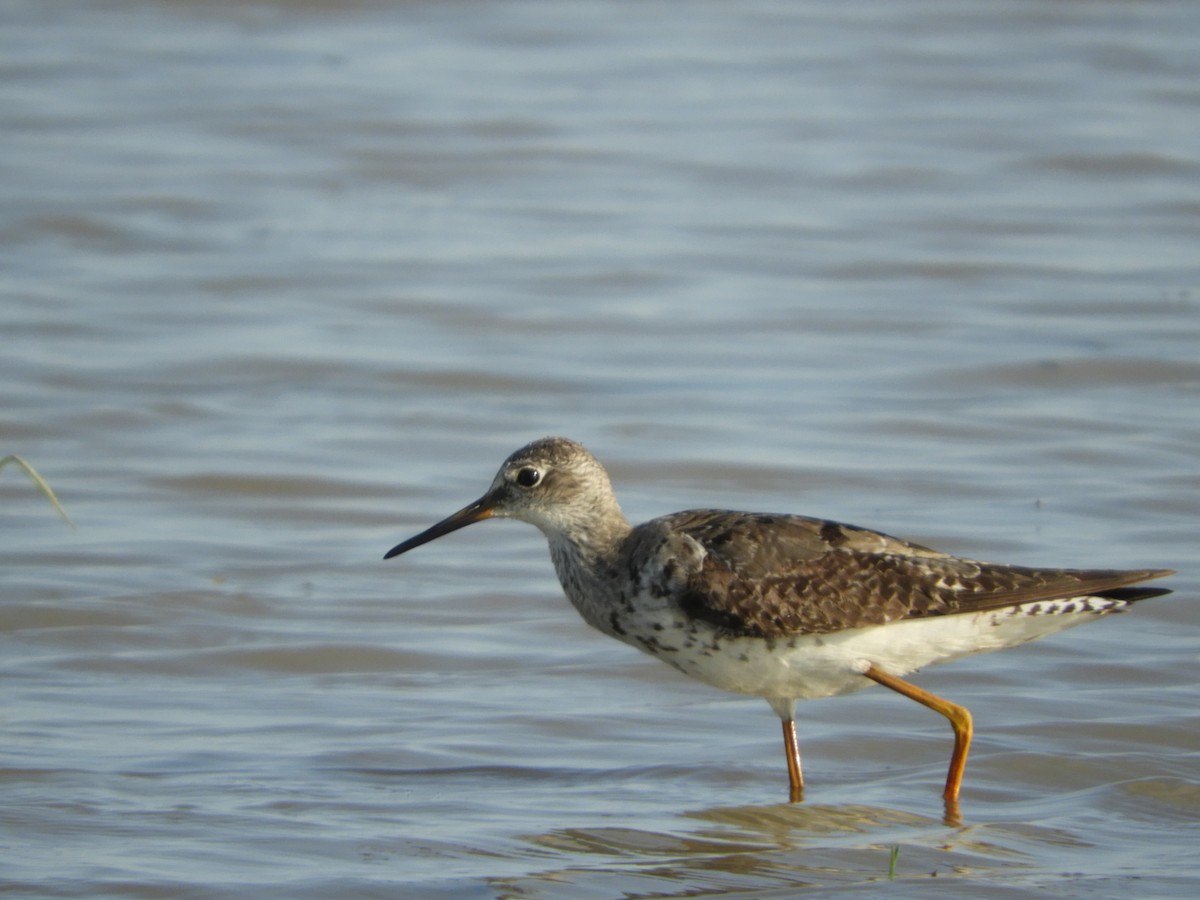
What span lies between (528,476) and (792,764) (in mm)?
1690

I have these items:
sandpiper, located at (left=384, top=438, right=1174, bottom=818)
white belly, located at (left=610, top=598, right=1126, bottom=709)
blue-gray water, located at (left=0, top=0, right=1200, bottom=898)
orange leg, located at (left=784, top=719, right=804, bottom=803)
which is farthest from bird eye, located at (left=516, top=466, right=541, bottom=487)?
orange leg, located at (left=784, top=719, right=804, bottom=803)

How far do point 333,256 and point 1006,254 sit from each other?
5.60 metres

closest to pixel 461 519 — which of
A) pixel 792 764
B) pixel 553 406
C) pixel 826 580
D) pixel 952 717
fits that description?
pixel 826 580

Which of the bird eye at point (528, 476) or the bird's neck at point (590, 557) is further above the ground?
the bird eye at point (528, 476)

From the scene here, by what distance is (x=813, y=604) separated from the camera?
7.61 metres

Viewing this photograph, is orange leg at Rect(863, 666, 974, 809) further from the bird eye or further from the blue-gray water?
the bird eye

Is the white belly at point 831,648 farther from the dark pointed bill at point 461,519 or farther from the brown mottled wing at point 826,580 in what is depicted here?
the dark pointed bill at point 461,519

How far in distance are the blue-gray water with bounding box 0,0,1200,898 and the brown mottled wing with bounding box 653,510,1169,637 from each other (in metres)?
0.74

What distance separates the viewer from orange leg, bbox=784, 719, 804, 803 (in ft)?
25.2

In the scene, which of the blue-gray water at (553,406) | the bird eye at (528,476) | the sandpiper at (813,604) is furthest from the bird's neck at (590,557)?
the blue-gray water at (553,406)

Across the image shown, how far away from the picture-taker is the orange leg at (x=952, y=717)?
25.0 ft

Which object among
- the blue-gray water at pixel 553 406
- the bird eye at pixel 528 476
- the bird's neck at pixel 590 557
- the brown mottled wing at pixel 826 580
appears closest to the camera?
the blue-gray water at pixel 553 406

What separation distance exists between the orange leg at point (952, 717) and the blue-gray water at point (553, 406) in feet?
0.43

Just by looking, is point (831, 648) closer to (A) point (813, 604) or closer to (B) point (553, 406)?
(A) point (813, 604)
